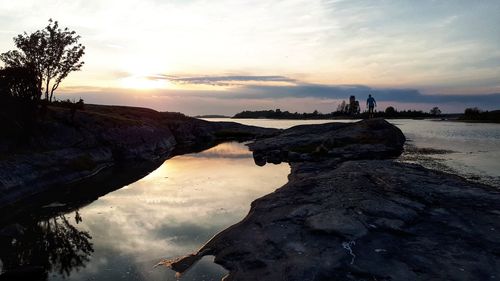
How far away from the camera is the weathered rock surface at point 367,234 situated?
1372 centimetres

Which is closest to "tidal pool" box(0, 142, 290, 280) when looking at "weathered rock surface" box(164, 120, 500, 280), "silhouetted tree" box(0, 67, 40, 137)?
"weathered rock surface" box(164, 120, 500, 280)

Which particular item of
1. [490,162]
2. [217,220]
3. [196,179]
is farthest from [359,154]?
[217,220]

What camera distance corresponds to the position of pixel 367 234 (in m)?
16.6

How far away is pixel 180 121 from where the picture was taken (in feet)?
316

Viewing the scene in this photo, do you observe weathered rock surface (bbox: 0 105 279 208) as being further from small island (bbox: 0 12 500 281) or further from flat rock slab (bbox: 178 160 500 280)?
flat rock slab (bbox: 178 160 500 280)

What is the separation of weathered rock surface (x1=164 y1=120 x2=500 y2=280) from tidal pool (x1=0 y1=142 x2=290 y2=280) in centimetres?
135

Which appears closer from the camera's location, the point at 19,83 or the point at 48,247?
the point at 48,247

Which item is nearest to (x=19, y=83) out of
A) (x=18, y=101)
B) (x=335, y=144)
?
(x=18, y=101)

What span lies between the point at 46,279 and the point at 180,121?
273 feet

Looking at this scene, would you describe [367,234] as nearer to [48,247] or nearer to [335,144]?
[48,247]

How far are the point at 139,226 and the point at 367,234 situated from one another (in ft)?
38.8

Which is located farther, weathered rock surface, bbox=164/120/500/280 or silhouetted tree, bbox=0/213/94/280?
silhouetted tree, bbox=0/213/94/280

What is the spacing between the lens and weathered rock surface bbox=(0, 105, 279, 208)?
94.7ft

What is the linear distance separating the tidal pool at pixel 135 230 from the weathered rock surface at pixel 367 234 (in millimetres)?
1354
